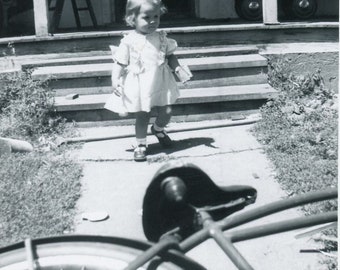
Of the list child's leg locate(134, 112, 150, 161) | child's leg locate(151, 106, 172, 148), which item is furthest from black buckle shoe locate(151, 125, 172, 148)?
child's leg locate(134, 112, 150, 161)

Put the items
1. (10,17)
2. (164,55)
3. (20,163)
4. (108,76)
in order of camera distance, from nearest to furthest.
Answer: (20,163), (164,55), (108,76), (10,17)

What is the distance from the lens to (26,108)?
5914mm

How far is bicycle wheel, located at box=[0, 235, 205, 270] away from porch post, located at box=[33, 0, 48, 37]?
5656 mm

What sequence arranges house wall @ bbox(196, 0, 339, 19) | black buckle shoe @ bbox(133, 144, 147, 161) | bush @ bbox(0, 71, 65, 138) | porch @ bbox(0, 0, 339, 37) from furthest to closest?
1. house wall @ bbox(196, 0, 339, 19)
2. porch @ bbox(0, 0, 339, 37)
3. bush @ bbox(0, 71, 65, 138)
4. black buckle shoe @ bbox(133, 144, 147, 161)

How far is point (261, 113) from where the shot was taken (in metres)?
6.01

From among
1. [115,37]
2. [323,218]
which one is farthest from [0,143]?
[323,218]

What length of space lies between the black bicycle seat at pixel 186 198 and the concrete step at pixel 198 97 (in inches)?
174

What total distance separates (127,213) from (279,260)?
1.19 metres

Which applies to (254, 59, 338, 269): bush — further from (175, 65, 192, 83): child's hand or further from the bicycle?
the bicycle

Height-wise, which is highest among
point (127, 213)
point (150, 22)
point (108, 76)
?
point (150, 22)

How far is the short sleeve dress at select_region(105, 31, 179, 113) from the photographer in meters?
4.96

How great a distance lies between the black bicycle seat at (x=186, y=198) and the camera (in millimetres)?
1644

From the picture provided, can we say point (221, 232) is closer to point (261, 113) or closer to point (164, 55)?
point (164, 55)

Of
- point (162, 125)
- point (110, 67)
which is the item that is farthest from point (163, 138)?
point (110, 67)
